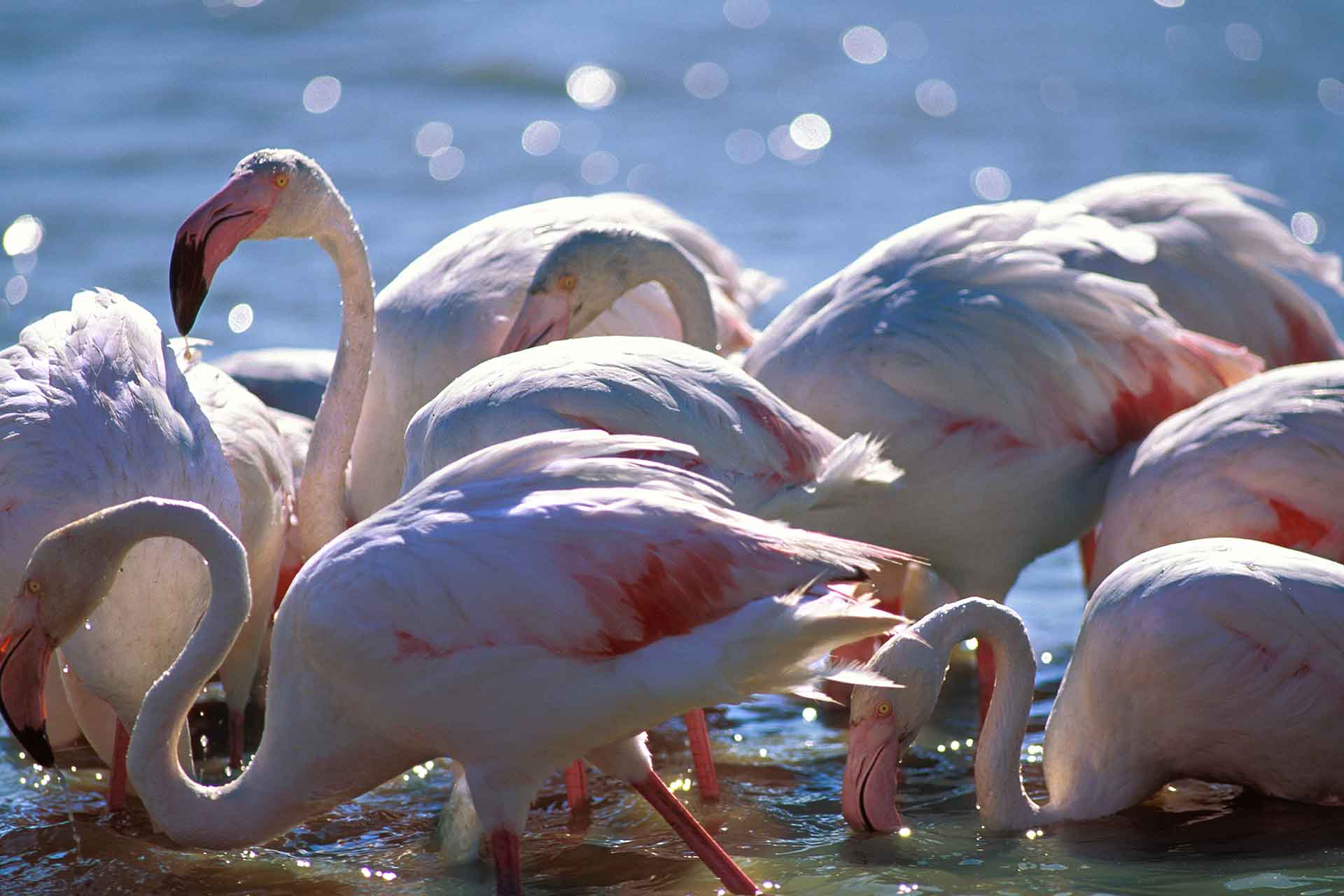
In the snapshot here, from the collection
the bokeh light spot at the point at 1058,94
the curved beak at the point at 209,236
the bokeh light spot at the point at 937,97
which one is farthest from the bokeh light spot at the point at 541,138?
the curved beak at the point at 209,236

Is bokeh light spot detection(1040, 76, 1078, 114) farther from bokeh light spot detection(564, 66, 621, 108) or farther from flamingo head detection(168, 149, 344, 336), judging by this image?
flamingo head detection(168, 149, 344, 336)

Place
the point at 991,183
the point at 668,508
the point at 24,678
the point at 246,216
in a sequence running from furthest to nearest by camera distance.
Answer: the point at 991,183 → the point at 246,216 → the point at 24,678 → the point at 668,508

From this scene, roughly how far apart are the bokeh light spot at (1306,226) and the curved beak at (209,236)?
21.6ft

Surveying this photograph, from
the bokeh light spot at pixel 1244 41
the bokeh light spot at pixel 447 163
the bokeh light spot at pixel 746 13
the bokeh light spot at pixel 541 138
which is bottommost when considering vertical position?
the bokeh light spot at pixel 447 163

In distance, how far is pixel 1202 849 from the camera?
4211 mm

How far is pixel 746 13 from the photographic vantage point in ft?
50.4

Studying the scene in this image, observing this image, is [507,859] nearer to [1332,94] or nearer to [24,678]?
[24,678]

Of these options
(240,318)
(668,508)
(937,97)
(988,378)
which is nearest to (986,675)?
(988,378)

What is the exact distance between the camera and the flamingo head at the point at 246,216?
5000 mm

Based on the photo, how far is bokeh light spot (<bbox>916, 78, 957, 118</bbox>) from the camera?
13.3 metres

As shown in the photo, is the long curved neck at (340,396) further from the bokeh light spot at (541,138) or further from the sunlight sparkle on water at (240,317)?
the bokeh light spot at (541,138)

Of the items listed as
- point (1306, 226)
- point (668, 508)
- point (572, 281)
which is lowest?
point (668, 508)

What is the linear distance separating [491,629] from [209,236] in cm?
189

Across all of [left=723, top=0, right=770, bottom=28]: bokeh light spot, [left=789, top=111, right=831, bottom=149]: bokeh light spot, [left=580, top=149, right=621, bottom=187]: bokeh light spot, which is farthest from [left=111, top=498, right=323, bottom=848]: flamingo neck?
[left=723, top=0, right=770, bottom=28]: bokeh light spot
